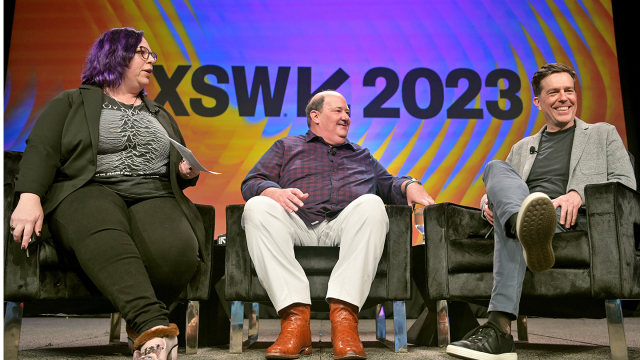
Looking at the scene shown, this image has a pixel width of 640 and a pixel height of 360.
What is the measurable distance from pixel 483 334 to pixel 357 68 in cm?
280

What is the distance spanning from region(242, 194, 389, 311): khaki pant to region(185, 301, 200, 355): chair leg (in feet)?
1.14

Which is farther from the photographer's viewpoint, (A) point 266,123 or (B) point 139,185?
(A) point 266,123

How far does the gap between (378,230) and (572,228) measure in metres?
0.72

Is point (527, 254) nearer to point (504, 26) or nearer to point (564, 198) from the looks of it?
point (564, 198)

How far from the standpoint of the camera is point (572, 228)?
1.82 metres

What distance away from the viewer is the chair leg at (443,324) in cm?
198

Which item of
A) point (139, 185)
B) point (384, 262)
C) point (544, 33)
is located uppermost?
point (544, 33)

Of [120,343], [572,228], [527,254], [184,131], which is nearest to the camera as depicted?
[527,254]

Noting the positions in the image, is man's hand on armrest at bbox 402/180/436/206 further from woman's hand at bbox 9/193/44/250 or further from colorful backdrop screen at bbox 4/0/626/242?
colorful backdrop screen at bbox 4/0/626/242

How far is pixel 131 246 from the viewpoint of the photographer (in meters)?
1.44

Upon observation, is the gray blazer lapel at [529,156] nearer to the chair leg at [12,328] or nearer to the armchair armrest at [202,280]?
the armchair armrest at [202,280]

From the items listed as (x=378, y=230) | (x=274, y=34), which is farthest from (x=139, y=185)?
(x=274, y=34)

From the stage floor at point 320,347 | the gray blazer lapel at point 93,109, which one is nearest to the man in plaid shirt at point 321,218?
the stage floor at point 320,347

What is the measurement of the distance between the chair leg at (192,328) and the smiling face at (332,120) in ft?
2.97
